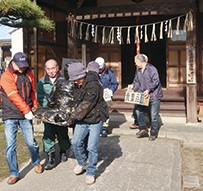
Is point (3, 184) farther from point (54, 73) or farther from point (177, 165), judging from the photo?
point (177, 165)

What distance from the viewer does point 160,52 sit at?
43.1 feet

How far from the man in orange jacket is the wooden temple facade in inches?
153

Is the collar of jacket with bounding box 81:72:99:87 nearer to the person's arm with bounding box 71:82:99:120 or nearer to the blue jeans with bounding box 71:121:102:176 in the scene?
the person's arm with bounding box 71:82:99:120

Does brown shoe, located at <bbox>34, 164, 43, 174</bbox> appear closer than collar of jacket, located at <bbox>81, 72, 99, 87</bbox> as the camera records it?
Result: No

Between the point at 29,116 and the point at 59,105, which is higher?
the point at 59,105

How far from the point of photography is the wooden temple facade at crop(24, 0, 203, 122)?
7728 millimetres

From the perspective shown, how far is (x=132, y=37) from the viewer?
12.0 meters

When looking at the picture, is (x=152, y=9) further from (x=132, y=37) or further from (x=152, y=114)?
(x=132, y=37)

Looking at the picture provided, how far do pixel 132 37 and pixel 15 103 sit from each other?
8.79 metres

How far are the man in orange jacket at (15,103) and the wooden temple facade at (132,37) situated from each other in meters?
3.88

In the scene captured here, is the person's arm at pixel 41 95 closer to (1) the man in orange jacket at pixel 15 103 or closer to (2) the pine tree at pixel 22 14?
(1) the man in orange jacket at pixel 15 103

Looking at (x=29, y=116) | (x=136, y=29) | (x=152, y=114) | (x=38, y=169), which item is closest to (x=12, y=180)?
(x=38, y=169)

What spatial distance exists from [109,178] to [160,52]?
975cm

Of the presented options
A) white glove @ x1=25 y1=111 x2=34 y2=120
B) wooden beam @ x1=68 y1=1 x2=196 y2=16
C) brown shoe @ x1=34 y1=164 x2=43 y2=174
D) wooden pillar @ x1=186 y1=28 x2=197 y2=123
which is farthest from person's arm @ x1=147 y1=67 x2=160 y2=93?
white glove @ x1=25 y1=111 x2=34 y2=120
